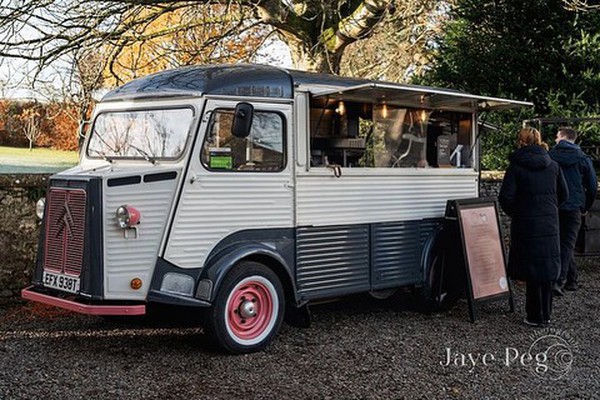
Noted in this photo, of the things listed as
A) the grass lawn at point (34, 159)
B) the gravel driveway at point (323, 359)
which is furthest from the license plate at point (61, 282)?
the grass lawn at point (34, 159)

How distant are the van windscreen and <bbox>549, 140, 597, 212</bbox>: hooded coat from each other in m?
5.06

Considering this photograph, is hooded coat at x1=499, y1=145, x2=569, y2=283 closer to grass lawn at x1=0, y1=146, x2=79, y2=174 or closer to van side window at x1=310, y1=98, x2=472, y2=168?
van side window at x1=310, y1=98, x2=472, y2=168

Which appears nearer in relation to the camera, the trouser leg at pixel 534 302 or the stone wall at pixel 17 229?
the trouser leg at pixel 534 302

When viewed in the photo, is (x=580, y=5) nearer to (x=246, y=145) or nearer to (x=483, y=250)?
(x=483, y=250)

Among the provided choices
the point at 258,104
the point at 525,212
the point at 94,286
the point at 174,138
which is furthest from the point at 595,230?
the point at 94,286

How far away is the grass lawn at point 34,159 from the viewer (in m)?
13.9

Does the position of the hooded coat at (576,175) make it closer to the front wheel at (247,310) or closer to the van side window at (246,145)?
the van side window at (246,145)

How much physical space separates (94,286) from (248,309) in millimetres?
1331

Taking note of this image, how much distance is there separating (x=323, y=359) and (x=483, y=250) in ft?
8.44

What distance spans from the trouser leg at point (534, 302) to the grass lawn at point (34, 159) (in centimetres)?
912

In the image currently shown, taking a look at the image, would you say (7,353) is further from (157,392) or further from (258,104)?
(258,104)

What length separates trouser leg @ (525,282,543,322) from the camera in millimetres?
6971

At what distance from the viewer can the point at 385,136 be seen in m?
7.31

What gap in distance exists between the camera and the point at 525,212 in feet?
22.6
